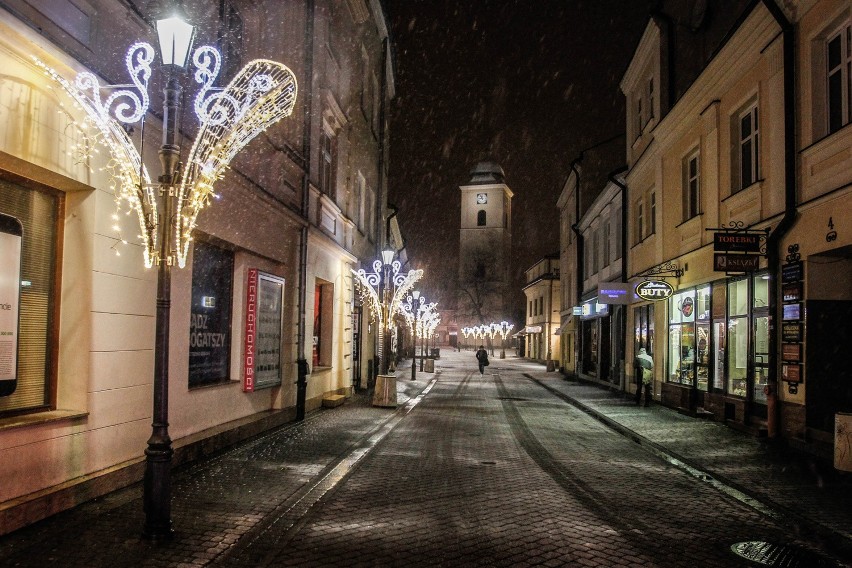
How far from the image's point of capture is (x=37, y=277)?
24.0 feet

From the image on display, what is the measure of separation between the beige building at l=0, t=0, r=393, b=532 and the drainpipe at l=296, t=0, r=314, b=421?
0.05 m

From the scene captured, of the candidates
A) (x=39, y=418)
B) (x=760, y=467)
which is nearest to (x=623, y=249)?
(x=760, y=467)

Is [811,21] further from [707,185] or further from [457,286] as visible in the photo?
[457,286]

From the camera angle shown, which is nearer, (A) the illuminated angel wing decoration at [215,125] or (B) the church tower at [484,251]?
(A) the illuminated angel wing decoration at [215,125]


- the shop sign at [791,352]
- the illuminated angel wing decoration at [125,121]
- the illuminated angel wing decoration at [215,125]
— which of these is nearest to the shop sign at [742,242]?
the shop sign at [791,352]

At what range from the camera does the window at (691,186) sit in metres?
17.8

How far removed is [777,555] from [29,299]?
7.59 metres

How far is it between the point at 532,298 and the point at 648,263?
45.9 meters

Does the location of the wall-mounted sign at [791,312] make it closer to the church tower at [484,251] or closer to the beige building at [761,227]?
the beige building at [761,227]

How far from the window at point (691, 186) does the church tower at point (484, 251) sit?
75282 mm

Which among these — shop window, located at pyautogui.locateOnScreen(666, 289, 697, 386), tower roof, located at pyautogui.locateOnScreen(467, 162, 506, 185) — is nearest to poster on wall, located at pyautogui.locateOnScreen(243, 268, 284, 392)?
shop window, located at pyautogui.locateOnScreen(666, 289, 697, 386)

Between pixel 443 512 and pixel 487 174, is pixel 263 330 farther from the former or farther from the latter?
pixel 487 174

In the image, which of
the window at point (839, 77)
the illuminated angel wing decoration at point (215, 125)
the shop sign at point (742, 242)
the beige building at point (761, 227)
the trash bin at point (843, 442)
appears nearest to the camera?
the illuminated angel wing decoration at point (215, 125)

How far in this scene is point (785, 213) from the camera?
40.5 feet
